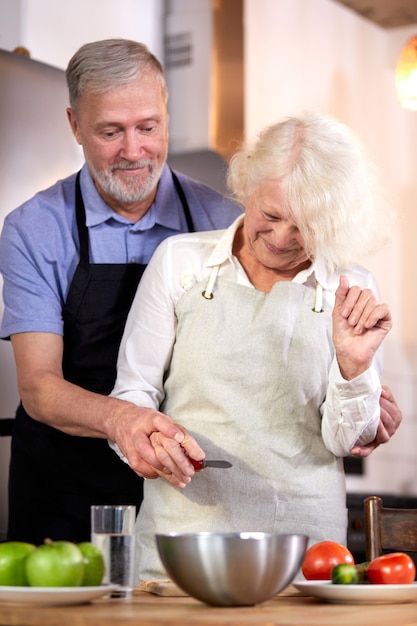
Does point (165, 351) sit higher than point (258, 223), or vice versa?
point (258, 223)

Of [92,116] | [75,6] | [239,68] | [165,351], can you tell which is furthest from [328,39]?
[165,351]

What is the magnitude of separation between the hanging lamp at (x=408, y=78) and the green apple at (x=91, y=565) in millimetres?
2356

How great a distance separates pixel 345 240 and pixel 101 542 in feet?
2.94

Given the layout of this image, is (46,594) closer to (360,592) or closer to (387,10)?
(360,592)

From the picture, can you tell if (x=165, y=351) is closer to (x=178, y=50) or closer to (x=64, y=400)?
(x=64, y=400)

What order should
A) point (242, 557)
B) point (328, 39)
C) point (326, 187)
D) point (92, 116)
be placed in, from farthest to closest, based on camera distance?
point (328, 39), point (92, 116), point (326, 187), point (242, 557)

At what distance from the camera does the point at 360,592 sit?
4.76 feet

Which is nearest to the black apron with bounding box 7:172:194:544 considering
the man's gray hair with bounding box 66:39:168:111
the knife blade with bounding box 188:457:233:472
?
the man's gray hair with bounding box 66:39:168:111

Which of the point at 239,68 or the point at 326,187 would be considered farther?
the point at 239,68

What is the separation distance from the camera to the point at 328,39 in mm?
4488

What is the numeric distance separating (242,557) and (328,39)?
3525 millimetres

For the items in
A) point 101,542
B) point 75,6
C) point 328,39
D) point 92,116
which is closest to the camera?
point 101,542

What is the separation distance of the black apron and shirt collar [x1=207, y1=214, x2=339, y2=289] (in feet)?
0.99

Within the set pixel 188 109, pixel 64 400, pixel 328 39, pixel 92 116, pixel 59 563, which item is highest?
pixel 328 39
